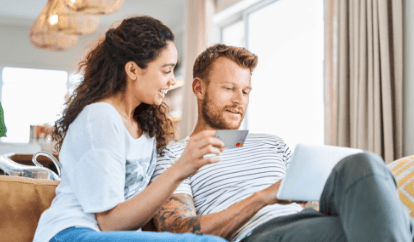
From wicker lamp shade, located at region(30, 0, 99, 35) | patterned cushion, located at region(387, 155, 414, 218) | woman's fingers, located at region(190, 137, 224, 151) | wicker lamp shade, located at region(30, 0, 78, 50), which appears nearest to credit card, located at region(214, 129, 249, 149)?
woman's fingers, located at region(190, 137, 224, 151)

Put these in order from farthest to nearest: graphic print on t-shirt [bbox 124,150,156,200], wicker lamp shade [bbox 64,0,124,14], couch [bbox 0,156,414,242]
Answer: wicker lamp shade [bbox 64,0,124,14], couch [bbox 0,156,414,242], graphic print on t-shirt [bbox 124,150,156,200]

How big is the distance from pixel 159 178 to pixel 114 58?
0.38 metres

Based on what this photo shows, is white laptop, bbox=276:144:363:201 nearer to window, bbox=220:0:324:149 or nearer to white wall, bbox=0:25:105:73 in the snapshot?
window, bbox=220:0:324:149

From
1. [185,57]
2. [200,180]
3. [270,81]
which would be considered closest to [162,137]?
[200,180]

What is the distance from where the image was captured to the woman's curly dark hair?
1.15 m

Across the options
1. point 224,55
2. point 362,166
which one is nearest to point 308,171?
point 362,166

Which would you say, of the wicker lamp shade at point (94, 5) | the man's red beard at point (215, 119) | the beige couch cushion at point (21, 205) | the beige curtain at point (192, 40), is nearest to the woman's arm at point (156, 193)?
the beige couch cushion at point (21, 205)

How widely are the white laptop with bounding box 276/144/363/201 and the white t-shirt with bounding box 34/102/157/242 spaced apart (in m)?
0.40

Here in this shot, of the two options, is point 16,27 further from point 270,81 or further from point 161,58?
point 161,58

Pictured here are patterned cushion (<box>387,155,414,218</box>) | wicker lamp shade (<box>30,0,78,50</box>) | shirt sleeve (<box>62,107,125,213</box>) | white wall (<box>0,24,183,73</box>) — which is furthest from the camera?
white wall (<box>0,24,183,73</box>)

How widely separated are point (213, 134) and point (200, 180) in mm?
424

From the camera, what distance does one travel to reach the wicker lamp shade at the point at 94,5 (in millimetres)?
3297

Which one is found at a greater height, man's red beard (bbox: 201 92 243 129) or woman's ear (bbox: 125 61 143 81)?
woman's ear (bbox: 125 61 143 81)

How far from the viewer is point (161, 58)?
1185mm
